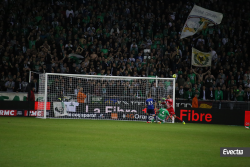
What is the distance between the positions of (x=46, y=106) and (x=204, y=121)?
924 centimetres

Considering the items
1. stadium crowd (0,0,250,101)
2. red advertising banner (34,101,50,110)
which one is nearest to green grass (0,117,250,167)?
red advertising banner (34,101,50,110)

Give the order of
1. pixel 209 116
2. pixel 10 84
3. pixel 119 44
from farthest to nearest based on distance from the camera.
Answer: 1. pixel 119 44
2. pixel 209 116
3. pixel 10 84

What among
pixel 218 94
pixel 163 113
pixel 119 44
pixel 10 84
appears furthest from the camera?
pixel 119 44

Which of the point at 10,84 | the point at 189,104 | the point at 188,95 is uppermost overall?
the point at 10,84

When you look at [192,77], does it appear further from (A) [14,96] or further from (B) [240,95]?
(A) [14,96]

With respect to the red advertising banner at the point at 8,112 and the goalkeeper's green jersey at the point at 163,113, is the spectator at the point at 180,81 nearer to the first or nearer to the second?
the goalkeeper's green jersey at the point at 163,113

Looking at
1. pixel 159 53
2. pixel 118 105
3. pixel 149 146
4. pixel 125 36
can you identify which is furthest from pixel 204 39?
pixel 149 146

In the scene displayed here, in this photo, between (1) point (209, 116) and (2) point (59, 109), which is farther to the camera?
(1) point (209, 116)

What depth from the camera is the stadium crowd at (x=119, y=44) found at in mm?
21484

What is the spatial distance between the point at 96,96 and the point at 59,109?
2256mm

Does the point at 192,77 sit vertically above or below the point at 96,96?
above

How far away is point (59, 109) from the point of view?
20328 millimetres

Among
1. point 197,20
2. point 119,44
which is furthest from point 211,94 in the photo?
point 119,44

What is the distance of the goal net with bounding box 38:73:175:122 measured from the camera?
66.4 feet
